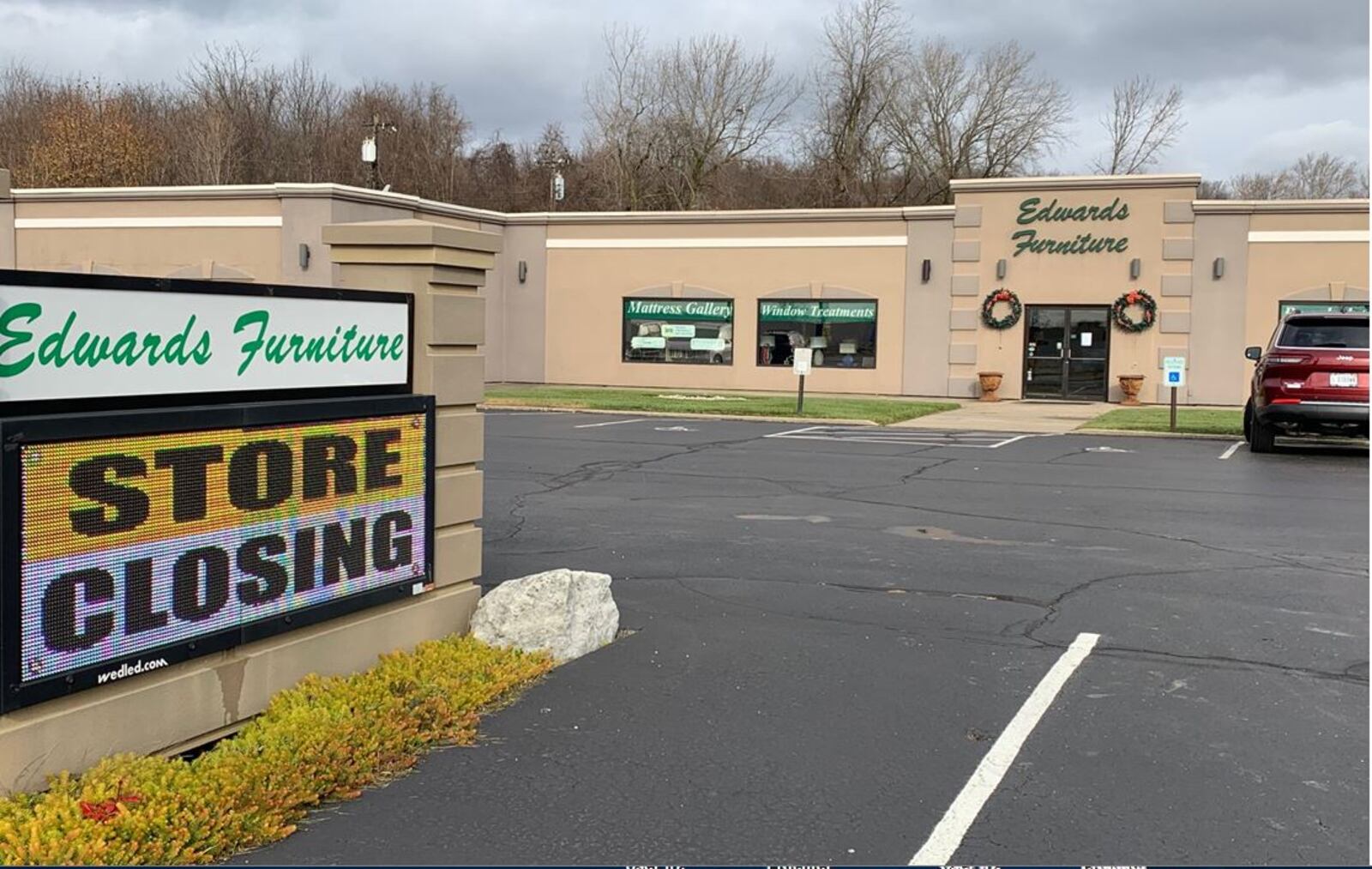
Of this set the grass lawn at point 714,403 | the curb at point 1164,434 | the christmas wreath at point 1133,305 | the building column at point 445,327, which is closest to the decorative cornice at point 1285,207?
the christmas wreath at point 1133,305

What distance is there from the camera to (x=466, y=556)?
6309 millimetres

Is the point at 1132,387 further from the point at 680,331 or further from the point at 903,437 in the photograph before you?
the point at 680,331

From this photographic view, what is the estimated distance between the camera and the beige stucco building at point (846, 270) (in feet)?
92.4

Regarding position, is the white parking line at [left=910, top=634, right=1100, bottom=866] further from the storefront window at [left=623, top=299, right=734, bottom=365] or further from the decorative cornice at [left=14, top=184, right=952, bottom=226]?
the storefront window at [left=623, top=299, right=734, bottom=365]

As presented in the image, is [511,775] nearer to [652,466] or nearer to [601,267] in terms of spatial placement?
[652,466]

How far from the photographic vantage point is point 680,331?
106 ft

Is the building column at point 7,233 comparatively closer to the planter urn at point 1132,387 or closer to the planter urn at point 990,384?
the planter urn at point 990,384

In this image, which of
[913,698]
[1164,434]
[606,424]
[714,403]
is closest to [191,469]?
[913,698]

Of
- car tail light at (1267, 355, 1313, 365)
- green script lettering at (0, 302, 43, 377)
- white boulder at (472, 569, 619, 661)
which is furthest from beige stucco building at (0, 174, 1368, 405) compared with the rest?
green script lettering at (0, 302, 43, 377)

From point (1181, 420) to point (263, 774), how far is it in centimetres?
2103

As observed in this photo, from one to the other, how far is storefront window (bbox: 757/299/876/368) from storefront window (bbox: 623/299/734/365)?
3.19 feet

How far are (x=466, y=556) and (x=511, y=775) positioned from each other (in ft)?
6.25

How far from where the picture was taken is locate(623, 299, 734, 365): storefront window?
31.9 m

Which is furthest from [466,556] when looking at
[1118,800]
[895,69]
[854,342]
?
[895,69]
